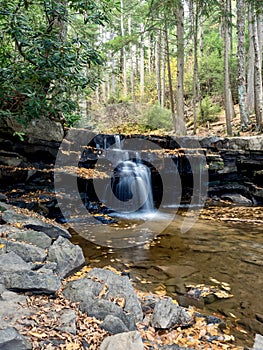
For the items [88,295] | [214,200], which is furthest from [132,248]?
[214,200]

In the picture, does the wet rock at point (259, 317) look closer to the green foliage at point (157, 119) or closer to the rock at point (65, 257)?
the rock at point (65, 257)

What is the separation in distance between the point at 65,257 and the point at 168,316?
1.65m

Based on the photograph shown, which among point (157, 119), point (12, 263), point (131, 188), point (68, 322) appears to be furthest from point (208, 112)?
point (68, 322)

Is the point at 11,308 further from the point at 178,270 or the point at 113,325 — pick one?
the point at 178,270

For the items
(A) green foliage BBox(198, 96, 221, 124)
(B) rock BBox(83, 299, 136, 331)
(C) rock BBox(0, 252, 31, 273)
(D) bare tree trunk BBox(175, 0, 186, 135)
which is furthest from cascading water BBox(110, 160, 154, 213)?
(A) green foliage BBox(198, 96, 221, 124)

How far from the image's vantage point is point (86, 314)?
2582 mm

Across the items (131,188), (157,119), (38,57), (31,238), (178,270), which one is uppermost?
(157,119)

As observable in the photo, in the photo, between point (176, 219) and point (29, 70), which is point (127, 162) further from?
point (29, 70)

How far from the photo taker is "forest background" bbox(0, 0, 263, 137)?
4.89 m

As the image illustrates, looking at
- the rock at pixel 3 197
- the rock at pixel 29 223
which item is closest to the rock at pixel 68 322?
the rock at pixel 29 223

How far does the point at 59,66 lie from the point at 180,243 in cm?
395

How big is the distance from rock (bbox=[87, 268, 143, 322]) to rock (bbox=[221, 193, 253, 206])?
7121 mm

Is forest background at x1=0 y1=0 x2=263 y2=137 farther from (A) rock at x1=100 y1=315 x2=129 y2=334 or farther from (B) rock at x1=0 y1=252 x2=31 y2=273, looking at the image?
(A) rock at x1=100 y1=315 x2=129 y2=334

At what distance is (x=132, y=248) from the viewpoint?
5297mm
